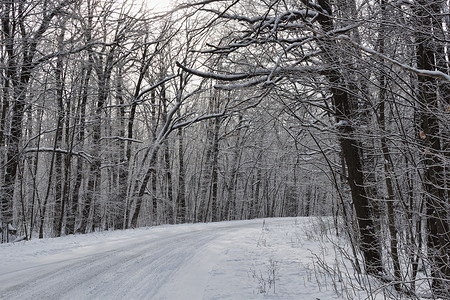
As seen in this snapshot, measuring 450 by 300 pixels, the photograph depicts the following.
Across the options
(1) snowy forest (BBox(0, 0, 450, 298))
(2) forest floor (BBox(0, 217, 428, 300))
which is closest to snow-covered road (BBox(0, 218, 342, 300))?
(2) forest floor (BBox(0, 217, 428, 300))

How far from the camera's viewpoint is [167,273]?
6250mm

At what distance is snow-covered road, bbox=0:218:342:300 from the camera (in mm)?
4965

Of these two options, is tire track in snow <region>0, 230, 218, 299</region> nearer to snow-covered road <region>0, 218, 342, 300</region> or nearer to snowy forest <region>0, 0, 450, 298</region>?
snow-covered road <region>0, 218, 342, 300</region>

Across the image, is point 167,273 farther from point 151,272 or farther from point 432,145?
point 432,145

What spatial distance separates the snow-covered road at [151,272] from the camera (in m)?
4.96

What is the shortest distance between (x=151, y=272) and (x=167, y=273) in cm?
32

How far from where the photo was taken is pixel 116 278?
226 inches

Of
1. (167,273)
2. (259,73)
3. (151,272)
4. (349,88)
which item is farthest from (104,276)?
(349,88)

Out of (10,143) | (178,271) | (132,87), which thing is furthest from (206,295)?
(132,87)

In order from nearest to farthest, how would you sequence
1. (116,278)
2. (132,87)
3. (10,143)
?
(116,278) < (10,143) < (132,87)

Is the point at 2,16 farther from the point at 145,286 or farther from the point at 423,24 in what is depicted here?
the point at 423,24

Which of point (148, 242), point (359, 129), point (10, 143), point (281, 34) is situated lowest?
point (148, 242)

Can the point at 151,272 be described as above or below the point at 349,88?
below

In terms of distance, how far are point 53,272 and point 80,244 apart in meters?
4.01
